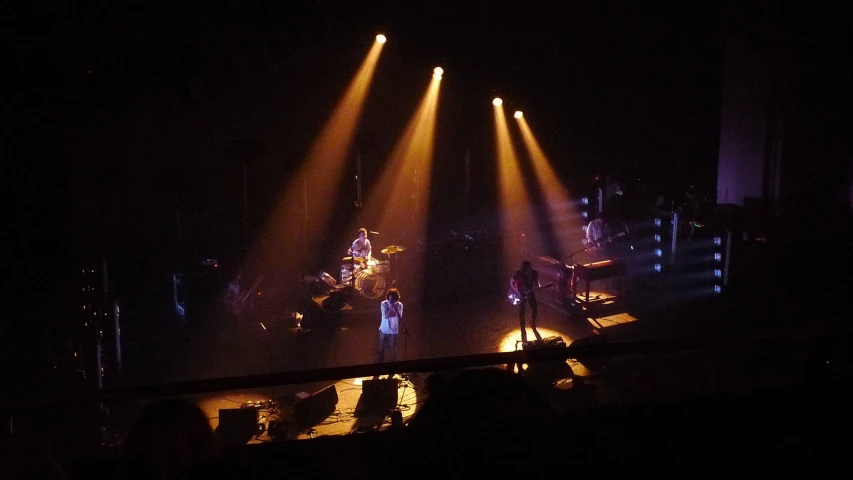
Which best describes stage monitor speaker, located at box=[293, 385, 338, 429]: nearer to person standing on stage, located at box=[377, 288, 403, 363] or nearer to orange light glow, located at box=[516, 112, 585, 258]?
person standing on stage, located at box=[377, 288, 403, 363]

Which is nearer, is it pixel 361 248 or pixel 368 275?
pixel 368 275

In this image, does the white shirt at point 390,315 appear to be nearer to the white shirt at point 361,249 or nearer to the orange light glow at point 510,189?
the white shirt at point 361,249

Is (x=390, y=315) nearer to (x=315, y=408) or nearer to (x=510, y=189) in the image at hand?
(x=315, y=408)

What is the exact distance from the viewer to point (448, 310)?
41.5 feet

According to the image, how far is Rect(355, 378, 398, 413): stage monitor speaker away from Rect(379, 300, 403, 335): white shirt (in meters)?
1.42

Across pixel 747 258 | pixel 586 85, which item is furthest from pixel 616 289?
pixel 586 85

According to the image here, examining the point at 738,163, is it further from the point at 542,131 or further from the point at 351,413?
the point at 351,413

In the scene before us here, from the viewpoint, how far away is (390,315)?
9156 mm

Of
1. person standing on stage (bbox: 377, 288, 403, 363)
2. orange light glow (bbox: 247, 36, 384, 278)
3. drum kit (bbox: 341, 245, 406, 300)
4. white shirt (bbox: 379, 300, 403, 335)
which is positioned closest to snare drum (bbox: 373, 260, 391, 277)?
drum kit (bbox: 341, 245, 406, 300)

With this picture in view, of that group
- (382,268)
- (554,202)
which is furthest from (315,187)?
(554,202)

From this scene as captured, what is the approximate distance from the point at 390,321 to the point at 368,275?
322 cm

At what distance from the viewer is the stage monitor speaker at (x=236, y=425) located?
689cm

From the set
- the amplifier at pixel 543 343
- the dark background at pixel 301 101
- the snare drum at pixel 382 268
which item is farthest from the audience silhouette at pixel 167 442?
the snare drum at pixel 382 268

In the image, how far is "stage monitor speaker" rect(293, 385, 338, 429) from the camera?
756cm
